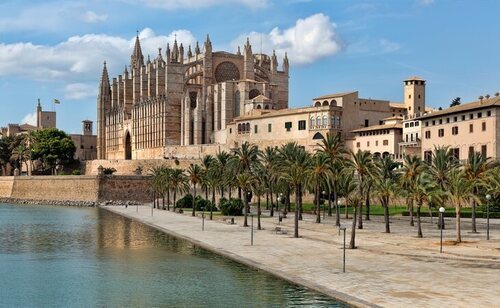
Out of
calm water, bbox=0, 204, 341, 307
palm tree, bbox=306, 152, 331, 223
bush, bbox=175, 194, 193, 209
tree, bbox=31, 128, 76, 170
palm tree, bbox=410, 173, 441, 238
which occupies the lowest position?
calm water, bbox=0, 204, 341, 307

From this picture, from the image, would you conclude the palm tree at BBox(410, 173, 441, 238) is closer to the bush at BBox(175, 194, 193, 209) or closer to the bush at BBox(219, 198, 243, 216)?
the bush at BBox(219, 198, 243, 216)

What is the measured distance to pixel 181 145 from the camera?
100875 millimetres

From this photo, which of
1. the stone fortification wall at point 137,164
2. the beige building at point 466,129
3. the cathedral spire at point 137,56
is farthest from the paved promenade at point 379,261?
the cathedral spire at point 137,56

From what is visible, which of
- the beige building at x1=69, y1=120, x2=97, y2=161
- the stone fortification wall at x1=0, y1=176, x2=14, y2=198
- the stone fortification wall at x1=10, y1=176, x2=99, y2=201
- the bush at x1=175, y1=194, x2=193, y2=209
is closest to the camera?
the bush at x1=175, y1=194, x2=193, y2=209

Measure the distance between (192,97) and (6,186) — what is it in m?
30.9

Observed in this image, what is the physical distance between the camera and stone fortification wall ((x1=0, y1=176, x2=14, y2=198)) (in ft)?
338

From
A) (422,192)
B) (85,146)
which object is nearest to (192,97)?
(85,146)

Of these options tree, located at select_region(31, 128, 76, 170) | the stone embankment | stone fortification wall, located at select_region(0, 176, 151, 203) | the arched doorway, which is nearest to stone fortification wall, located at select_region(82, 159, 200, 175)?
stone fortification wall, located at select_region(0, 176, 151, 203)

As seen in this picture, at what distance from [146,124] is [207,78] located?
→ 15341mm

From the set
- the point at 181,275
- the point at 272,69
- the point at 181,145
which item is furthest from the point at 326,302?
the point at 272,69

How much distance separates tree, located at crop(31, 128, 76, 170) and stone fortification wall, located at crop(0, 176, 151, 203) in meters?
13.1

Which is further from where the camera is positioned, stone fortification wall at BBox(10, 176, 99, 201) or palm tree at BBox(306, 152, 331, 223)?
stone fortification wall at BBox(10, 176, 99, 201)

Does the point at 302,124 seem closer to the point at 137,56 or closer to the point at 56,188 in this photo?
the point at 56,188

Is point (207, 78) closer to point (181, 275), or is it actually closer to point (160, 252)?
point (160, 252)
